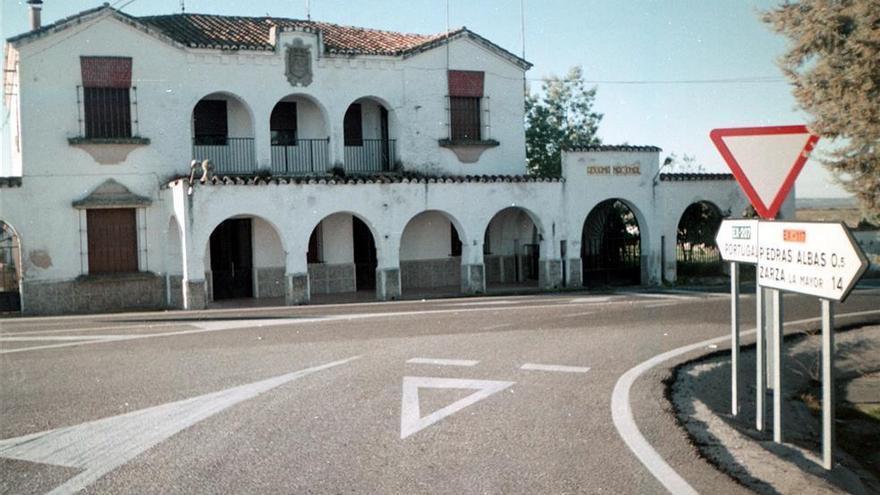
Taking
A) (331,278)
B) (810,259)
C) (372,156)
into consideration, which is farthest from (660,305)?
(810,259)

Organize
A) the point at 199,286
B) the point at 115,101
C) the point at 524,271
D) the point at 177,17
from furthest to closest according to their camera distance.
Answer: the point at 524,271 < the point at 177,17 < the point at 115,101 < the point at 199,286

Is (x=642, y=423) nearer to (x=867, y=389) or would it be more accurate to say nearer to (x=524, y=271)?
(x=867, y=389)

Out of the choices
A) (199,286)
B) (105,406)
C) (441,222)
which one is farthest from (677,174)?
(105,406)

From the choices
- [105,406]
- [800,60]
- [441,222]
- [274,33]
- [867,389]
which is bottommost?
[867,389]

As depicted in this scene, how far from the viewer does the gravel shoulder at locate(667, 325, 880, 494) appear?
20.4 ft

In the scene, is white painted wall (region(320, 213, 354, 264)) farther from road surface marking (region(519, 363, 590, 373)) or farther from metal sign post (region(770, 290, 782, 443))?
metal sign post (region(770, 290, 782, 443))

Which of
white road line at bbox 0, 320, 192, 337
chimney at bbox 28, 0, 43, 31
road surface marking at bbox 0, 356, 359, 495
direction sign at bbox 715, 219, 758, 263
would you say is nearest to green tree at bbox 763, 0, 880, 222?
direction sign at bbox 715, 219, 758, 263

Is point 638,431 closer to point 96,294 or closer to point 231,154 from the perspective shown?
point 96,294

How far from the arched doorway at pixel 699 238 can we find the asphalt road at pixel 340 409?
16505mm

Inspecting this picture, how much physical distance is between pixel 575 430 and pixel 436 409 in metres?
1.47

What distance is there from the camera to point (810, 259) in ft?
19.7

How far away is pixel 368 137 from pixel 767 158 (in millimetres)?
22048

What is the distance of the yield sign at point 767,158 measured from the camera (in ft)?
23.1

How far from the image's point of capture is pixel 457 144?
28359 mm
